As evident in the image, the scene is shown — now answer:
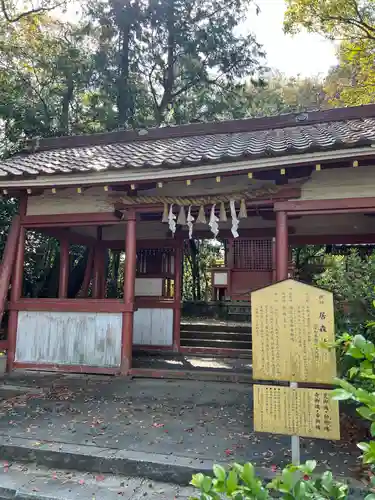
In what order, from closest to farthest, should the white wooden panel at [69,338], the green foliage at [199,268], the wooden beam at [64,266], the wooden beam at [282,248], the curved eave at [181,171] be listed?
the curved eave at [181,171] < the wooden beam at [282,248] < the white wooden panel at [69,338] < the wooden beam at [64,266] < the green foliage at [199,268]

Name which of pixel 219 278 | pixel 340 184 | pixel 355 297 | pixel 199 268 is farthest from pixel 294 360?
pixel 199 268

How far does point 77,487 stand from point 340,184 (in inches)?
202

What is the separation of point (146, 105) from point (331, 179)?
1006 centimetres

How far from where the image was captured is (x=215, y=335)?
10.4 meters

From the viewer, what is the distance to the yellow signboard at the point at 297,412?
2.96m

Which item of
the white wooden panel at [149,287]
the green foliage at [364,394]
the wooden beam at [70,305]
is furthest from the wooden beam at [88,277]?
the green foliage at [364,394]

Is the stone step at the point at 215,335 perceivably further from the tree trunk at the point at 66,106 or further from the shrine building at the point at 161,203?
the tree trunk at the point at 66,106

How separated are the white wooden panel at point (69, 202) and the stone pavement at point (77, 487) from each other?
4388mm

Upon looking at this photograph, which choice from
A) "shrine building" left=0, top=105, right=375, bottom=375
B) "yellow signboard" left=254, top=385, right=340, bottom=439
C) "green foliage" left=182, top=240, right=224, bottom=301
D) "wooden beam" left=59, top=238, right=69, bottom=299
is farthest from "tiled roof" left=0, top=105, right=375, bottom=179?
"green foliage" left=182, top=240, right=224, bottom=301

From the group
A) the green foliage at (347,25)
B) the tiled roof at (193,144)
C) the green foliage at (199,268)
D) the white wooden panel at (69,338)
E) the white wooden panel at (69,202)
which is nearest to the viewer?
the tiled roof at (193,144)

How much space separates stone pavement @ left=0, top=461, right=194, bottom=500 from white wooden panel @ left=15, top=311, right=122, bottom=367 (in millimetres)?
3020

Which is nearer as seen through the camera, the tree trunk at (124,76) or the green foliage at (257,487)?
the green foliage at (257,487)

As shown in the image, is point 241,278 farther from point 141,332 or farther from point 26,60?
point 26,60

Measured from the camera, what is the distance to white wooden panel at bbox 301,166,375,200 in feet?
18.9
